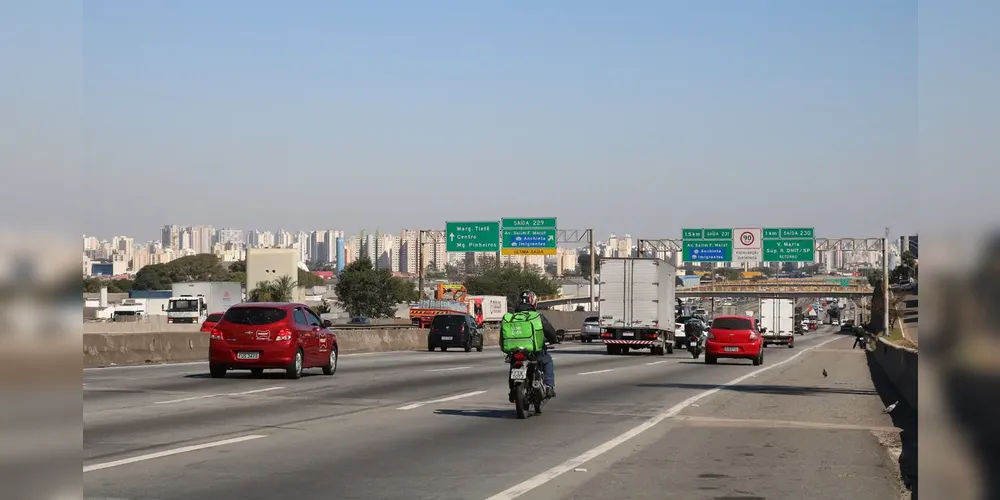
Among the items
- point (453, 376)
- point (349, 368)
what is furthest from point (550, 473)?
point (349, 368)

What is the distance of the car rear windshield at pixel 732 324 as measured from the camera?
41.5 metres

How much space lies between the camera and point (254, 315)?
1023 inches

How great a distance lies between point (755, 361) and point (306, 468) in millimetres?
31973

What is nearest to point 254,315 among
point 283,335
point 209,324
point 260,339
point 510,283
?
point 260,339

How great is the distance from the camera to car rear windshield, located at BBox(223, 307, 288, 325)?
25.8 m

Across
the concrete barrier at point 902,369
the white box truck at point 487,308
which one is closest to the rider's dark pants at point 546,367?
the concrete barrier at point 902,369

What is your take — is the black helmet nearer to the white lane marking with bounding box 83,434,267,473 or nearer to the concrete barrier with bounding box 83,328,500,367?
the white lane marking with bounding box 83,434,267,473

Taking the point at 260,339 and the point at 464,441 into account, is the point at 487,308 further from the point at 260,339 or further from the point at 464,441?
the point at 464,441

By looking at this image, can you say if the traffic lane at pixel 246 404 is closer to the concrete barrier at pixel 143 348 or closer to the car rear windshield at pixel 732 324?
the concrete barrier at pixel 143 348

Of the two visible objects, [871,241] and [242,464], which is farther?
[871,241]

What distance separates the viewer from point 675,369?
3684cm

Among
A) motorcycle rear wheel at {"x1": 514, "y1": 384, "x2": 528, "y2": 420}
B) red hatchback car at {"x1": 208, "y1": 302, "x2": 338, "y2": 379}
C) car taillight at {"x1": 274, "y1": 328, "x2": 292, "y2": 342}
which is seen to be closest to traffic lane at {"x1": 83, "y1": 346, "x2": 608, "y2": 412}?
red hatchback car at {"x1": 208, "y1": 302, "x2": 338, "y2": 379}
